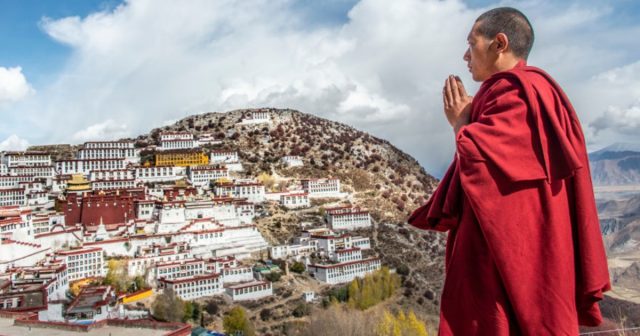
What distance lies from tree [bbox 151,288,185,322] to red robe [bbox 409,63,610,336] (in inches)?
983

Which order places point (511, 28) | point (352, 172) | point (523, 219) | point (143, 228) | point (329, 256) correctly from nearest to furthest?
point (523, 219)
point (511, 28)
point (143, 228)
point (329, 256)
point (352, 172)

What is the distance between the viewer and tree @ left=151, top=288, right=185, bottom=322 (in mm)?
25062

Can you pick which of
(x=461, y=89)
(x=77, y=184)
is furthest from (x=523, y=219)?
(x=77, y=184)

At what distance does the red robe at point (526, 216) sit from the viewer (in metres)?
1.62

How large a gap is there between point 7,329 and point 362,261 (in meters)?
27.2

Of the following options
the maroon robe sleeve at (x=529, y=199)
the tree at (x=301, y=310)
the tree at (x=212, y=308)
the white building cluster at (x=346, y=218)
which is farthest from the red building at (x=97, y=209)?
the maroon robe sleeve at (x=529, y=199)

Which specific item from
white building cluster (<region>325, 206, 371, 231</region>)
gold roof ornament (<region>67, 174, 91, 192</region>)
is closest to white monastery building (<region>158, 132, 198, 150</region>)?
gold roof ornament (<region>67, 174, 91, 192</region>)

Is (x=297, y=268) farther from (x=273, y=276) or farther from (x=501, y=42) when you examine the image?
(x=501, y=42)

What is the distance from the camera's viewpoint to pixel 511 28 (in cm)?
183

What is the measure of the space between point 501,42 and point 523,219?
64 cm

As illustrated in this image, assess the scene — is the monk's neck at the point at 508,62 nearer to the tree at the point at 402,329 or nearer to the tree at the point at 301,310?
the tree at the point at 402,329

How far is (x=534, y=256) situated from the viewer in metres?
1.64

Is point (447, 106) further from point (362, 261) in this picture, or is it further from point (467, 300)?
point (362, 261)

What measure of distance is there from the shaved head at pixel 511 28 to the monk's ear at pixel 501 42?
0.01 meters
